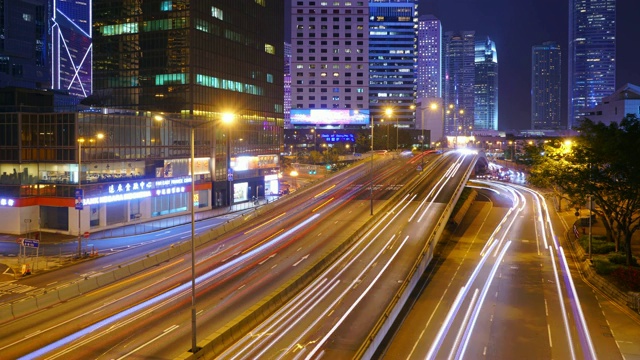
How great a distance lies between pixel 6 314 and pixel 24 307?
1.14 meters

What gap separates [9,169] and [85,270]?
2402cm

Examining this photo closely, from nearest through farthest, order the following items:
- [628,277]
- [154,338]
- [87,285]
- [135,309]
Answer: [154,338], [135,309], [87,285], [628,277]

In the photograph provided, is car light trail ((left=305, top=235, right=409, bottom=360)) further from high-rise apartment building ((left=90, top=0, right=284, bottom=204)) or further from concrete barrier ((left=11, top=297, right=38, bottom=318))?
high-rise apartment building ((left=90, top=0, right=284, bottom=204))

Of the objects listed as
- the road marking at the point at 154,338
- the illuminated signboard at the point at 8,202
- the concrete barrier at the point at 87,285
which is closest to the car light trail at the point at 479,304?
the road marking at the point at 154,338

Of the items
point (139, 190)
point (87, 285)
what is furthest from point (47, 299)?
point (139, 190)

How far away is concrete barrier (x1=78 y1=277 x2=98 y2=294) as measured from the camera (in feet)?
110

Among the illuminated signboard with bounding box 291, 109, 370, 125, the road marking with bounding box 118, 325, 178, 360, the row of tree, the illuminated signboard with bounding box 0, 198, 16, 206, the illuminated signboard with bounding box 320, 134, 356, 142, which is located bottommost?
the road marking with bounding box 118, 325, 178, 360

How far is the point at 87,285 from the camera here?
33.9 m

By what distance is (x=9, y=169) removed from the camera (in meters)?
56.7

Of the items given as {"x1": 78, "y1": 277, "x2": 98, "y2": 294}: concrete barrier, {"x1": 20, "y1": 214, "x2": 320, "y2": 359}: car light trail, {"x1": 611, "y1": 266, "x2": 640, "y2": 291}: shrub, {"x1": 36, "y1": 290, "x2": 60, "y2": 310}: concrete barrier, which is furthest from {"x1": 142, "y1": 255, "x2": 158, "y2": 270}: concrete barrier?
{"x1": 611, "y1": 266, "x2": 640, "y2": 291}: shrub

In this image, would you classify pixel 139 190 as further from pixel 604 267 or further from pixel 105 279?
pixel 604 267

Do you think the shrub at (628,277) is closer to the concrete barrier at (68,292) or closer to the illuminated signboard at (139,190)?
the concrete barrier at (68,292)

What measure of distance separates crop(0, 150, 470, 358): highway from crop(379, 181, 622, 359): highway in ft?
30.0

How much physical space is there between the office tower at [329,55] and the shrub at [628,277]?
489 feet
